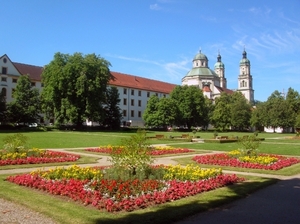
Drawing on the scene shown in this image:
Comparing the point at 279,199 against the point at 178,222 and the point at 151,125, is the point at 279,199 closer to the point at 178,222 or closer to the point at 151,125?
the point at 178,222

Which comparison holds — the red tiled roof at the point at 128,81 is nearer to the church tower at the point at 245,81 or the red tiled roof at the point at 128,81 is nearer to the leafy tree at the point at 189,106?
the leafy tree at the point at 189,106

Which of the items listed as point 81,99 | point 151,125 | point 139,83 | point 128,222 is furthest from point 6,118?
point 128,222

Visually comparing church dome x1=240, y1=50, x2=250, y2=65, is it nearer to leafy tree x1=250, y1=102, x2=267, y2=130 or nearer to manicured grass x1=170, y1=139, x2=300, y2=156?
leafy tree x1=250, y1=102, x2=267, y2=130

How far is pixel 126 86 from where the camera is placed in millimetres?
83688

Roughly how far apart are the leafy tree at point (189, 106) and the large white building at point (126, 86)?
1488 cm

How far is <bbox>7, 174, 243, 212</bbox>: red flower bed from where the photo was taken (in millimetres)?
6769

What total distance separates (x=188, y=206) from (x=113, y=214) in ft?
5.61

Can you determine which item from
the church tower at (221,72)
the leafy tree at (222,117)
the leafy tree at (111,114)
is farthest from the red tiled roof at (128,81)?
the church tower at (221,72)

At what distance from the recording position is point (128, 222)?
18.6ft

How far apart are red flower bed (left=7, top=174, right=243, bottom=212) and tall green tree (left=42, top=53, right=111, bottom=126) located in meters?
40.4

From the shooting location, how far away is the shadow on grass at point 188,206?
19.2 feet

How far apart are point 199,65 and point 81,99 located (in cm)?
7507

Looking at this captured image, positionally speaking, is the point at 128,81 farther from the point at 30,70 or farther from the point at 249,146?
the point at 249,146

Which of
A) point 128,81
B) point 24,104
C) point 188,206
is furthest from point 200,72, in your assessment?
point 188,206
